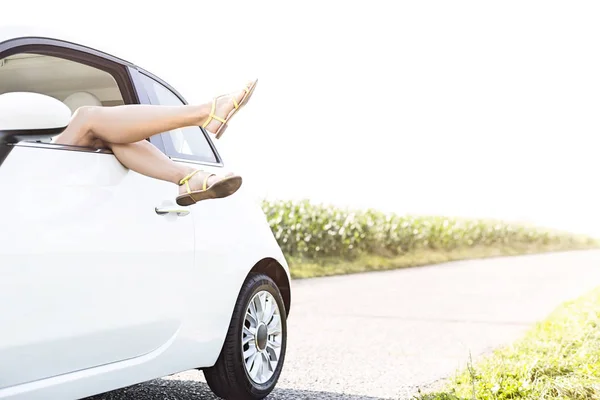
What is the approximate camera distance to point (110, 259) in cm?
367

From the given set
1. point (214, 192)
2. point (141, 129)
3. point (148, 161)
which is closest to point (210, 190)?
point (214, 192)

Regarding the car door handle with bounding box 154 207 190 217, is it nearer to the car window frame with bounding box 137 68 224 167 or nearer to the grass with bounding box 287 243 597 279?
the car window frame with bounding box 137 68 224 167

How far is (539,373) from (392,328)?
3354mm

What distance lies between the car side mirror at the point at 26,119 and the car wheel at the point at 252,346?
1743mm

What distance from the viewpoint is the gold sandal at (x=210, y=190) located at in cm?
407

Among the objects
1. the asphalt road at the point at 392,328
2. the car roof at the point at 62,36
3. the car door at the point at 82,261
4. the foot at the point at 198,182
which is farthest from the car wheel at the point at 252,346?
the car roof at the point at 62,36

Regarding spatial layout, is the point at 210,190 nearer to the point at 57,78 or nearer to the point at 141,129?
the point at 141,129

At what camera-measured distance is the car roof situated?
11.6ft

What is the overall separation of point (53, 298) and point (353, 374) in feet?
10.3

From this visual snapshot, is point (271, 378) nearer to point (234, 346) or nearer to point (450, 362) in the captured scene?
point (234, 346)

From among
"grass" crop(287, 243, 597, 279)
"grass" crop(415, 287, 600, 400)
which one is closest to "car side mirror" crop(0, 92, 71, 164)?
"grass" crop(415, 287, 600, 400)

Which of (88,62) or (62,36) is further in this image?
(88,62)

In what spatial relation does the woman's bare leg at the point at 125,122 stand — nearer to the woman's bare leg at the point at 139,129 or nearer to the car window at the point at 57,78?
the woman's bare leg at the point at 139,129

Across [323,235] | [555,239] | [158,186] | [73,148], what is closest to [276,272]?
[158,186]
